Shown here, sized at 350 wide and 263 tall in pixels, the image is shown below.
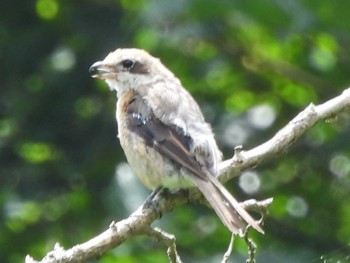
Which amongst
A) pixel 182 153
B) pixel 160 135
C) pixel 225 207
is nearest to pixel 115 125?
pixel 160 135

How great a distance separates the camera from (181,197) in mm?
7008

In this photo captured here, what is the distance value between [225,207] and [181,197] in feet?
1.64

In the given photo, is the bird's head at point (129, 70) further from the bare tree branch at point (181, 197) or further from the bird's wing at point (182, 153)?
the bare tree branch at point (181, 197)

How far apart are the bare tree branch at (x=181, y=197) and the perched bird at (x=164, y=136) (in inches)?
5.4

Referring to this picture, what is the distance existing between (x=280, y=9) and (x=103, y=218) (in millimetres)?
2472

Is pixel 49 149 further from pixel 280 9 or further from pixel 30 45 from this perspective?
pixel 280 9

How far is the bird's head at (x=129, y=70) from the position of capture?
8055mm

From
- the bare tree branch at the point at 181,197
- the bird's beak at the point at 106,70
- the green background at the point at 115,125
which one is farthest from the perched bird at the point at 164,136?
the green background at the point at 115,125

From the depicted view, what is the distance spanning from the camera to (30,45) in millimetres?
10703

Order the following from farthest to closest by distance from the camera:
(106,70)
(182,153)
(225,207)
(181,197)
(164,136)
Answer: (106,70)
(164,136)
(182,153)
(181,197)
(225,207)

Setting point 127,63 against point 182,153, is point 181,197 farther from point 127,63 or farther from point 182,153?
point 127,63

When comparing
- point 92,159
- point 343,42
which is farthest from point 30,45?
point 343,42

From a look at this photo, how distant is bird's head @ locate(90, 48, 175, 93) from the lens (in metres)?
8.05

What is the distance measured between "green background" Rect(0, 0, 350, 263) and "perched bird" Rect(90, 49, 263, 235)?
2.10 meters
